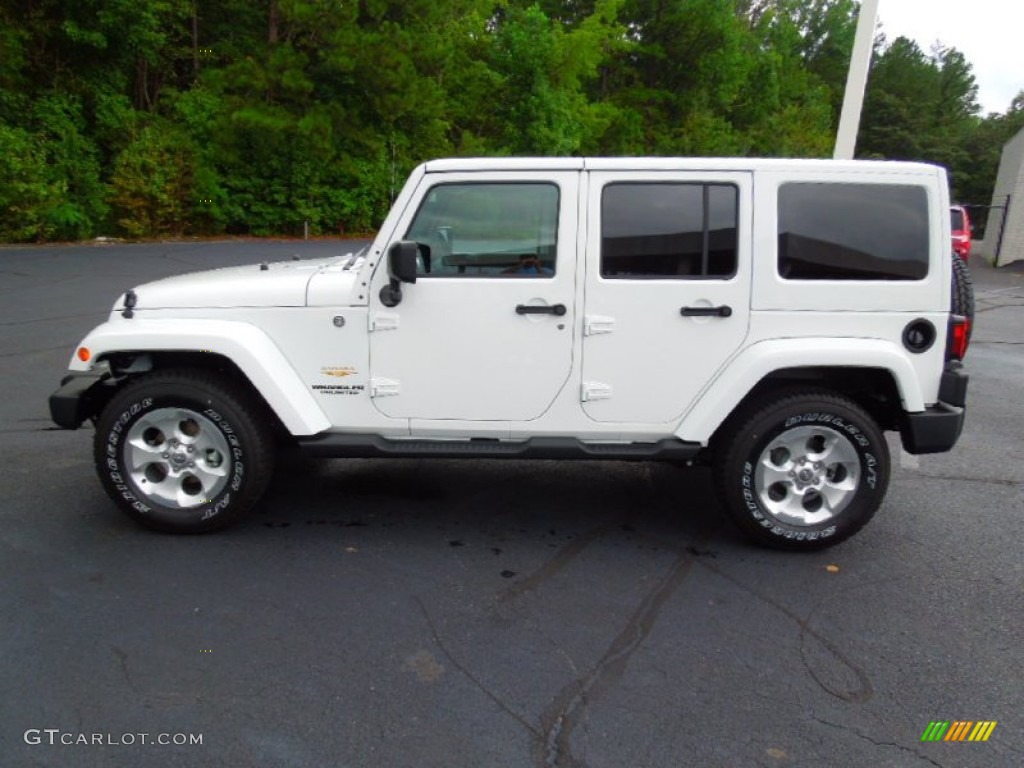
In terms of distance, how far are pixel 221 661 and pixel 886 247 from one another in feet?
11.5

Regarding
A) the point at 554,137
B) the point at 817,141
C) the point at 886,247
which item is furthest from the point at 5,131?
the point at 817,141

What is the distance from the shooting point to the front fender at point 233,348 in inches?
146

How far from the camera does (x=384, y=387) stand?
3.85m

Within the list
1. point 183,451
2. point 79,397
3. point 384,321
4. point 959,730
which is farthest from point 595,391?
point 79,397

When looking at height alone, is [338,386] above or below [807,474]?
above

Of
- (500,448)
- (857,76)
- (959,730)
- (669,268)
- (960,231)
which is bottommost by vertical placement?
(959,730)

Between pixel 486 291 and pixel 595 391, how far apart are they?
740 millimetres

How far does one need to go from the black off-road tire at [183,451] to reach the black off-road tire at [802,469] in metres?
2.40

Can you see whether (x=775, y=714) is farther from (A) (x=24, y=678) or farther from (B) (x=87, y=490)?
(B) (x=87, y=490)

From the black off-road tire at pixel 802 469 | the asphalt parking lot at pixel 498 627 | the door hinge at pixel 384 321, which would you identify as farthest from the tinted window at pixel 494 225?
the asphalt parking lot at pixel 498 627

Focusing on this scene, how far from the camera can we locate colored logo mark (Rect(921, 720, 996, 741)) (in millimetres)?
2598

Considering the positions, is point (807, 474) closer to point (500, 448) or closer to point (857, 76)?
point (500, 448)

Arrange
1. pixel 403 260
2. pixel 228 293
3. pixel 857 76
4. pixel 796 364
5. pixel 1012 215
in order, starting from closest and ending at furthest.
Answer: pixel 403 260 < pixel 796 364 < pixel 228 293 < pixel 857 76 < pixel 1012 215

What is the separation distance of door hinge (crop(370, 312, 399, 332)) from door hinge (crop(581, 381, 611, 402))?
3.27ft
